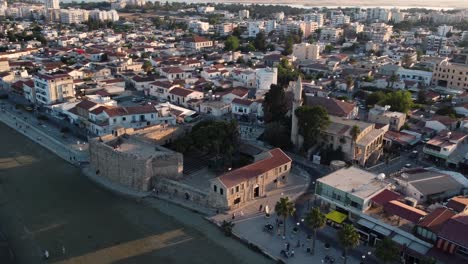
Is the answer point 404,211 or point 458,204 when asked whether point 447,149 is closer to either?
point 458,204

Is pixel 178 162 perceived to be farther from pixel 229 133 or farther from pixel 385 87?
pixel 385 87

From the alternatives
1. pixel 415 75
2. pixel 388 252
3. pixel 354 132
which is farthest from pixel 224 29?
pixel 388 252

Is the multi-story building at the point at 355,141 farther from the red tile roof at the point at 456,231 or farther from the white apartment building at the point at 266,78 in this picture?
the white apartment building at the point at 266,78

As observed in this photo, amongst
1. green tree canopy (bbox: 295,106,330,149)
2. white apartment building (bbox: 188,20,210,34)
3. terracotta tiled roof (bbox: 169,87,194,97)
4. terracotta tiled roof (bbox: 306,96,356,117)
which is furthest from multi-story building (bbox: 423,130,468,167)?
white apartment building (bbox: 188,20,210,34)

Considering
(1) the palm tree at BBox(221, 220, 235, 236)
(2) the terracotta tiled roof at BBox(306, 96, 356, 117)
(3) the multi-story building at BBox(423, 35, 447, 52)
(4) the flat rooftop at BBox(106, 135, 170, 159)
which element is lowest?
(1) the palm tree at BBox(221, 220, 235, 236)

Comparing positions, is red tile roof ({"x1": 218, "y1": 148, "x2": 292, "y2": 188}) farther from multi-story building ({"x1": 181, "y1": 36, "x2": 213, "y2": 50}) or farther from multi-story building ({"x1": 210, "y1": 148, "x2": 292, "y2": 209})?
multi-story building ({"x1": 181, "y1": 36, "x2": 213, "y2": 50})

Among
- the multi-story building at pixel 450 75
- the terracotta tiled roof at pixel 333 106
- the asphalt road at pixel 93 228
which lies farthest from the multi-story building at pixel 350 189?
the multi-story building at pixel 450 75
